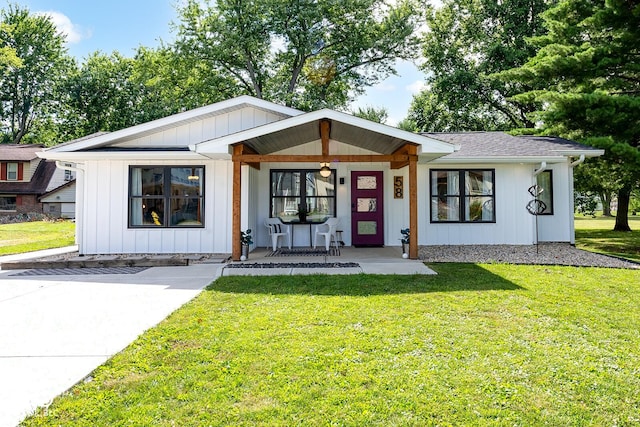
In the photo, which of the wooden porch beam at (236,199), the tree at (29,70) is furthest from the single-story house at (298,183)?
the tree at (29,70)

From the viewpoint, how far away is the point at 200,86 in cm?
2322

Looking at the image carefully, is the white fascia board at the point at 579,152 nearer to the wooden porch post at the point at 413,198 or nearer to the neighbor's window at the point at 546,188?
the neighbor's window at the point at 546,188

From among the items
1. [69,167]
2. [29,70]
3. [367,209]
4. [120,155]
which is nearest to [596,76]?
[367,209]

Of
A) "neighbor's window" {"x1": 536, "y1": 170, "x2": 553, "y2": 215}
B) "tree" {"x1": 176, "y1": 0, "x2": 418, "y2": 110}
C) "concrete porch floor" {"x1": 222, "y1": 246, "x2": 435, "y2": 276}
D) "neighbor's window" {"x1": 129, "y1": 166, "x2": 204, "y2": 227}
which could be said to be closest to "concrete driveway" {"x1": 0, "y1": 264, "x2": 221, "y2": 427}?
"concrete porch floor" {"x1": 222, "y1": 246, "x2": 435, "y2": 276}

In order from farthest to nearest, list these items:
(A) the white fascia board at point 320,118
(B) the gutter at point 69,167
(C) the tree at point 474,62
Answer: (C) the tree at point 474,62 < (B) the gutter at point 69,167 < (A) the white fascia board at point 320,118

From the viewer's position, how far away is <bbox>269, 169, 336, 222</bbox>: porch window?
10.4 m

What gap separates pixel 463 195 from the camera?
34.2ft

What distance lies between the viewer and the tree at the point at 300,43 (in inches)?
854

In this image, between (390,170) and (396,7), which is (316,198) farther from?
(396,7)

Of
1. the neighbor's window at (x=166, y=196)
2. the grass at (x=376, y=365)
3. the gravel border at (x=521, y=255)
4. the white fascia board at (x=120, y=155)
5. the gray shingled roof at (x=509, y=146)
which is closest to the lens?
the grass at (x=376, y=365)

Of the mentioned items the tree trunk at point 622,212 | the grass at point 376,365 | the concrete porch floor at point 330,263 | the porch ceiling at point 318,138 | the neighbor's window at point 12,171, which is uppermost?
the neighbor's window at point 12,171

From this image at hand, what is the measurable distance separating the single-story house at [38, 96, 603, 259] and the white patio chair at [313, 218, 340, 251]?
392mm

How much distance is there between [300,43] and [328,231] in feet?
54.7

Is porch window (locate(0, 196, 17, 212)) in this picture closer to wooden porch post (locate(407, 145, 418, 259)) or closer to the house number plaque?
the house number plaque
